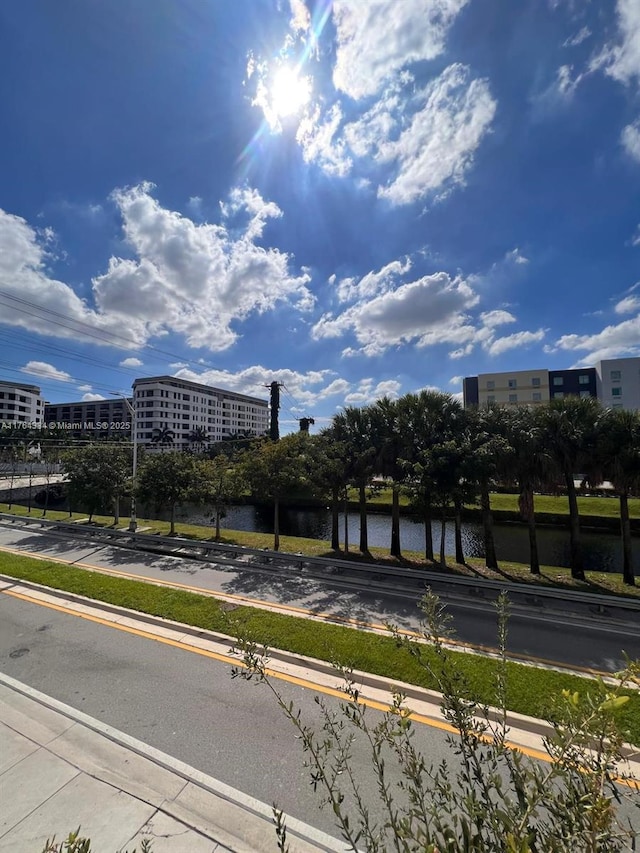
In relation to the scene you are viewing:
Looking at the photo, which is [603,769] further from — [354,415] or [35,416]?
[35,416]

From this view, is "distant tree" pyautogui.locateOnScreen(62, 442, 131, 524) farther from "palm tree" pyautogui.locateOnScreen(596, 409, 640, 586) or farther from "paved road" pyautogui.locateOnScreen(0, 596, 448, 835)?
"palm tree" pyautogui.locateOnScreen(596, 409, 640, 586)

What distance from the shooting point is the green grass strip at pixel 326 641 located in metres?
6.25

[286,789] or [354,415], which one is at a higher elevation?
[354,415]

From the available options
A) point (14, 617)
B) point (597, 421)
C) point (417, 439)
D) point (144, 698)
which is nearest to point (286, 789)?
point (144, 698)

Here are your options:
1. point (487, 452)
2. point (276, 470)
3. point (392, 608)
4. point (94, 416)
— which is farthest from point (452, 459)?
point (94, 416)

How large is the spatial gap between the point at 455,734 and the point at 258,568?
955 centimetres

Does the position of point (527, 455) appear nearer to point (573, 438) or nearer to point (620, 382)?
point (573, 438)

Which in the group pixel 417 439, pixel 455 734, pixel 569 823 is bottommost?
pixel 455 734

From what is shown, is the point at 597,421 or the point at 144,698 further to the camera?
the point at 597,421

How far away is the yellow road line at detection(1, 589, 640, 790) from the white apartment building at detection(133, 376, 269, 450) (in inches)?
3285

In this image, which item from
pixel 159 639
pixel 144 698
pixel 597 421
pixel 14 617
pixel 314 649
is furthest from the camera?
pixel 597 421

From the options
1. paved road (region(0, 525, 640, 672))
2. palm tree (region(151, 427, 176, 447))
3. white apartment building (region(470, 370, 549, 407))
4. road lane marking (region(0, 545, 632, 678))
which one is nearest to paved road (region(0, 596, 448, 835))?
road lane marking (region(0, 545, 632, 678))

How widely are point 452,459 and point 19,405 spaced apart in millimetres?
131188

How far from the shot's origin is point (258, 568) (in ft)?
47.0
